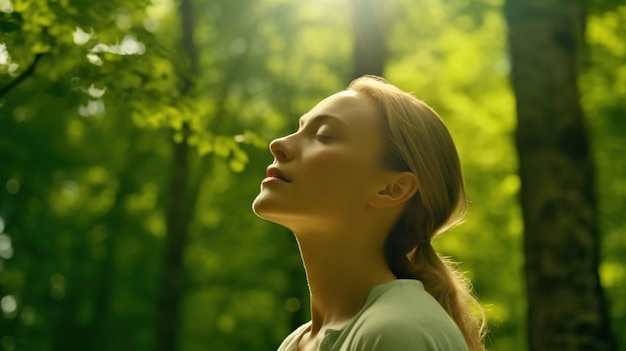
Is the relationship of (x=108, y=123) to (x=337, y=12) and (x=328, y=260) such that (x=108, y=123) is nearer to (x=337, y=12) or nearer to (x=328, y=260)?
(x=337, y=12)

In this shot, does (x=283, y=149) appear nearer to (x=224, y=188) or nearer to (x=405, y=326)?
(x=405, y=326)

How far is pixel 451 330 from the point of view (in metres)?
2.35

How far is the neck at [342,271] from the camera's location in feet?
8.90

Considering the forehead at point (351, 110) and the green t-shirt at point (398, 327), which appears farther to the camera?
the forehead at point (351, 110)

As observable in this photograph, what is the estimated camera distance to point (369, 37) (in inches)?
332

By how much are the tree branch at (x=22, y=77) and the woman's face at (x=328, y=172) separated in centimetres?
237

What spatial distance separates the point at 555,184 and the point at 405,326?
4.12 meters

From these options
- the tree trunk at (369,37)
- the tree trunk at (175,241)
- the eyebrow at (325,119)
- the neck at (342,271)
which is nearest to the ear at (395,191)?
the neck at (342,271)

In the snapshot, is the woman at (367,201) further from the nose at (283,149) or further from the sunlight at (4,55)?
the sunlight at (4,55)

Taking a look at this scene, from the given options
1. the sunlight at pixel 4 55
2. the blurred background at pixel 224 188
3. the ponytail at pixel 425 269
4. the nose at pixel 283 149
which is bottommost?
the blurred background at pixel 224 188

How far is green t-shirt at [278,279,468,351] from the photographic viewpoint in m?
2.25

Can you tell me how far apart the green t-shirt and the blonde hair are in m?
0.25

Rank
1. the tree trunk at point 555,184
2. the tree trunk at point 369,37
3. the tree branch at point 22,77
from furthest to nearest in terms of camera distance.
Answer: the tree trunk at point 369,37 < the tree trunk at point 555,184 < the tree branch at point 22,77

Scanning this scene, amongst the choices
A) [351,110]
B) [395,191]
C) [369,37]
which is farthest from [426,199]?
[369,37]
